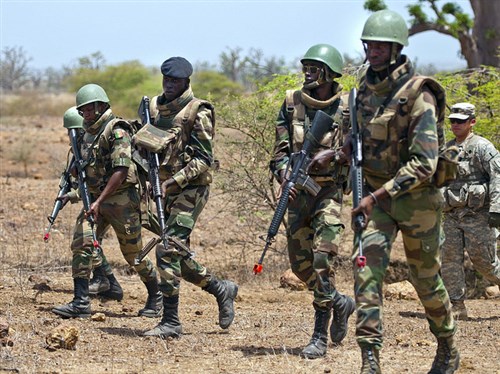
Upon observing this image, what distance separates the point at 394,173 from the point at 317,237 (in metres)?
1.03

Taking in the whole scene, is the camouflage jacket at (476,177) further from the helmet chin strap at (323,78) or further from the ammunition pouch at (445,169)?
the ammunition pouch at (445,169)

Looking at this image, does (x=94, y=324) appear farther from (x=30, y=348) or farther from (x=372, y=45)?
(x=372, y=45)

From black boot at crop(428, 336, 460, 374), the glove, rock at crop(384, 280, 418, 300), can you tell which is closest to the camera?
black boot at crop(428, 336, 460, 374)

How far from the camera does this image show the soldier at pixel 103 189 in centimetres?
777

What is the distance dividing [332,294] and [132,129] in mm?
2285

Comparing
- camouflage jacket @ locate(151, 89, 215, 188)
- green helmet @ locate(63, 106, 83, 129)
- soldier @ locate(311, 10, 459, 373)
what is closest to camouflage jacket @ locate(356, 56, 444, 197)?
soldier @ locate(311, 10, 459, 373)

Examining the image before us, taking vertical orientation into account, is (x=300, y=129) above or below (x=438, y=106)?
below

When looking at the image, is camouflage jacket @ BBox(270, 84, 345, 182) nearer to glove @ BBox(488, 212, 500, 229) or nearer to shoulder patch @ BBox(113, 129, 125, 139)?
shoulder patch @ BBox(113, 129, 125, 139)

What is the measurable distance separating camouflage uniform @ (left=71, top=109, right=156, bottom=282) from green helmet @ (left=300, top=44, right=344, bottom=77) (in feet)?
6.10

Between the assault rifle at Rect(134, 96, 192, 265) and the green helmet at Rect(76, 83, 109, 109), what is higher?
the green helmet at Rect(76, 83, 109, 109)

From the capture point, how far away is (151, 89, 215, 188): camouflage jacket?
23.7 ft

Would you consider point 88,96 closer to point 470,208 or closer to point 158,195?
point 158,195

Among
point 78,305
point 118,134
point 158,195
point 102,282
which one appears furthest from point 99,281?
point 158,195

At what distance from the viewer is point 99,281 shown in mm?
9102
